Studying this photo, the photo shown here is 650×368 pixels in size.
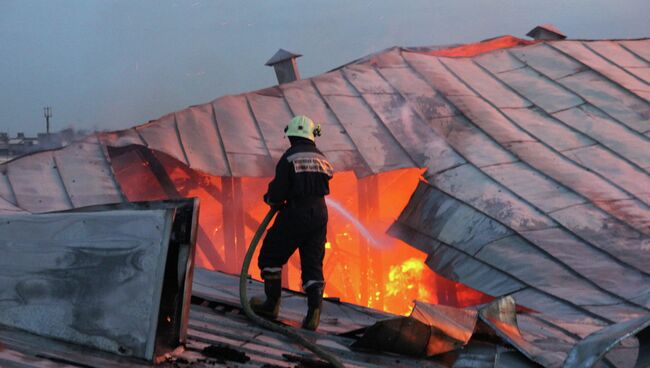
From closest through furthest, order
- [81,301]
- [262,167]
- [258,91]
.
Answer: [81,301] → [262,167] → [258,91]

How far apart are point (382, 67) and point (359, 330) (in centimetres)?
570

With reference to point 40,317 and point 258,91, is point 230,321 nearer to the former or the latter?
point 40,317

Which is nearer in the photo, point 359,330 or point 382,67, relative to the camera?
point 359,330

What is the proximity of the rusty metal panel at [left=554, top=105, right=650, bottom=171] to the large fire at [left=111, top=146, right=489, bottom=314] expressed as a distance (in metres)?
2.11

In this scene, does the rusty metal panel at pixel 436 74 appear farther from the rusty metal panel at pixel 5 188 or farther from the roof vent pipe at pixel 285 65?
the rusty metal panel at pixel 5 188

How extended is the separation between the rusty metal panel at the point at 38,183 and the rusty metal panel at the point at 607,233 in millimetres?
4686

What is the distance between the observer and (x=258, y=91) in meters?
8.91

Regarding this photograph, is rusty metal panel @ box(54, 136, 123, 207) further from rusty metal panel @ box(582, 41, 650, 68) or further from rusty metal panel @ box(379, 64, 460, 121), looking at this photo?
rusty metal panel @ box(582, 41, 650, 68)

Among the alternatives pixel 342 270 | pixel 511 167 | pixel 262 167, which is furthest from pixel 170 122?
pixel 511 167

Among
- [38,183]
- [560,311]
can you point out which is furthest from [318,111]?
[560,311]

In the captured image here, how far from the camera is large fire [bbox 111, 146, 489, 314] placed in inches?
303

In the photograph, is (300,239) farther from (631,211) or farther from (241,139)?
(631,211)

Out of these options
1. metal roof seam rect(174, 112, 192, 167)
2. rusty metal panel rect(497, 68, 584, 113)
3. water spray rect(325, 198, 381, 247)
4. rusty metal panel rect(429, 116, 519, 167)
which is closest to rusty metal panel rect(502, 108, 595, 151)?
rusty metal panel rect(497, 68, 584, 113)

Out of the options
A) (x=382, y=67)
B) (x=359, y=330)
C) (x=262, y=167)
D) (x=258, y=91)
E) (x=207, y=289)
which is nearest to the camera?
(x=359, y=330)
